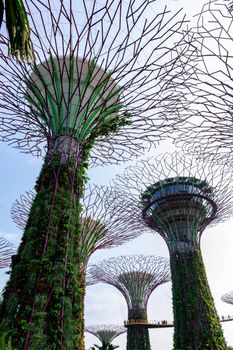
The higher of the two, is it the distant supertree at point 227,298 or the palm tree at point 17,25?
the distant supertree at point 227,298

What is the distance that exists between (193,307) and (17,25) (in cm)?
1337

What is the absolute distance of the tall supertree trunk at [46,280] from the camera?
4.06m

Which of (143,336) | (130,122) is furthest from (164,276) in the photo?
(130,122)

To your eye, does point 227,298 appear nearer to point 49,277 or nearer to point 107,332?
point 107,332

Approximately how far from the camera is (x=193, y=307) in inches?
559

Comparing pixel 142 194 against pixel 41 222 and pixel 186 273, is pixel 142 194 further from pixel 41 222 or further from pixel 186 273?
pixel 41 222

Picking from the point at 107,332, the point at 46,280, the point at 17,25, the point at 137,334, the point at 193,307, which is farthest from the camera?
the point at 107,332

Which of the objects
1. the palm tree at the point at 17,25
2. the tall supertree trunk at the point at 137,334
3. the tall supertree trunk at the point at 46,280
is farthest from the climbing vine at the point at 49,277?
the tall supertree trunk at the point at 137,334

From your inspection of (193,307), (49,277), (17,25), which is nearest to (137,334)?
(193,307)

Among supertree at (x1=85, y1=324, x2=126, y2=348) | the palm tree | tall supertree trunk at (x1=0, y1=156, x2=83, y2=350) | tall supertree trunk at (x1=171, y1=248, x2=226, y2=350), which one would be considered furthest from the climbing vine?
supertree at (x1=85, y1=324, x2=126, y2=348)

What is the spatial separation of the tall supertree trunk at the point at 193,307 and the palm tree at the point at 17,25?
12134 mm

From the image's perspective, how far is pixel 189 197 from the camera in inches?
653

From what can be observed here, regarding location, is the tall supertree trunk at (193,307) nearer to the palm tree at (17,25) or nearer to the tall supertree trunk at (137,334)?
the tall supertree trunk at (137,334)

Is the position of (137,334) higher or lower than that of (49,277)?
higher
